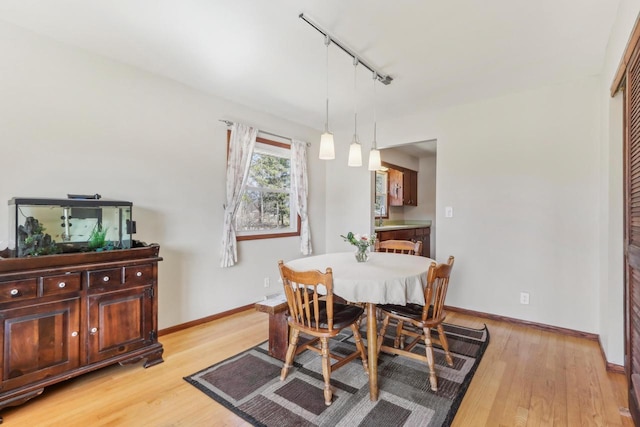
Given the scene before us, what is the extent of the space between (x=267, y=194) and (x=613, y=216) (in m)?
3.27

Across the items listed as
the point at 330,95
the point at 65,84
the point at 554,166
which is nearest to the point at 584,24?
the point at 554,166

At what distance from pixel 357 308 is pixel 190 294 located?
1785mm

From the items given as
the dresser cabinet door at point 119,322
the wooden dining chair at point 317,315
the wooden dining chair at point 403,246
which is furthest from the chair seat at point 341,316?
the dresser cabinet door at point 119,322

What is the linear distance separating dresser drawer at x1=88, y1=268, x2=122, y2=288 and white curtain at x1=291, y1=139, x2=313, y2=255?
7.63 ft

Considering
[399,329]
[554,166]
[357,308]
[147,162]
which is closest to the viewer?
[357,308]

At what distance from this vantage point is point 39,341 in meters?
1.77

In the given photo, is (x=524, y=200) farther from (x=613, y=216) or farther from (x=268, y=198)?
(x=268, y=198)

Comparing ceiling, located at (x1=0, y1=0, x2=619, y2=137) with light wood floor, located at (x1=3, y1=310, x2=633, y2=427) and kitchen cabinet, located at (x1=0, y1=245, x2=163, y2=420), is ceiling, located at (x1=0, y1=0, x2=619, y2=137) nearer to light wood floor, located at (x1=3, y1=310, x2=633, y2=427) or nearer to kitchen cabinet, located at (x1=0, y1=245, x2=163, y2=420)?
kitchen cabinet, located at (x1=0, y1=245, x2=163, y2=420)

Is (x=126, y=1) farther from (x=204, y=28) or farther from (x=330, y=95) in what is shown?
(x=330, y=95)

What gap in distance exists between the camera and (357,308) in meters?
2.11

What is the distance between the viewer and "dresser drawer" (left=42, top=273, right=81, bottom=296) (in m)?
1.80

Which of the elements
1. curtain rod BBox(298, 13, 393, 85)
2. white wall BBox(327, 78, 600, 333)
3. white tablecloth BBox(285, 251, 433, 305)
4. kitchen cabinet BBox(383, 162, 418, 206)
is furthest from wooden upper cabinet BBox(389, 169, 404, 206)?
white tablecloth BBox(285, 251, 433, 305)

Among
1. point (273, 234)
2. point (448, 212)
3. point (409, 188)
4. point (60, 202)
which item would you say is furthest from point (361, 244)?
point (409, 188)

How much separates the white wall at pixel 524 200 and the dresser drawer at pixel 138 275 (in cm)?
296
